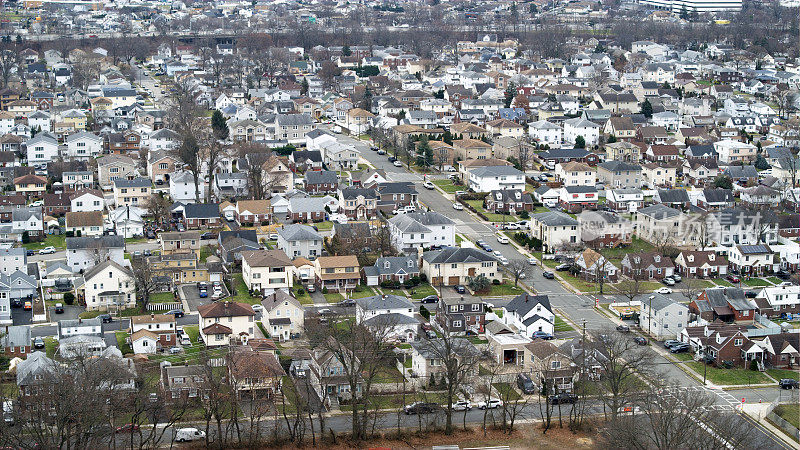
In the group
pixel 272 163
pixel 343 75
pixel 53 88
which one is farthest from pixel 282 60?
pixel 272 163

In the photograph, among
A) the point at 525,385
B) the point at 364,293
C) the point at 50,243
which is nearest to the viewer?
the point at 525,385

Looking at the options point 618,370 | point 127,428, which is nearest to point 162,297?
point 127,428

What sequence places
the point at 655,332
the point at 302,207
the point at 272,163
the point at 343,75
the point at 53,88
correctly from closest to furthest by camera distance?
the point at 655,332 < the point at 302,207 < the point at 272,163 < the point at 53,88 < the point at 343,75

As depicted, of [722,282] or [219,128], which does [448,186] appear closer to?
[219,128]

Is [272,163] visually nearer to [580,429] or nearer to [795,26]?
[580,429]

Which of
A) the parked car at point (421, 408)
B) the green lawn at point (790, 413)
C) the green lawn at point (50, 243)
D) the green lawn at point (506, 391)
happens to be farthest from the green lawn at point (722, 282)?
the green lawn at point (50, 243)

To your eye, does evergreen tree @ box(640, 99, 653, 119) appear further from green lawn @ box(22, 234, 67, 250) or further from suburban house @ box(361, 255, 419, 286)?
green lawn @ box(22, 234, 67, 250)

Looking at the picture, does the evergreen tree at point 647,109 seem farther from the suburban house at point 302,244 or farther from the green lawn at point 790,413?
the green lawn at point 790,413
